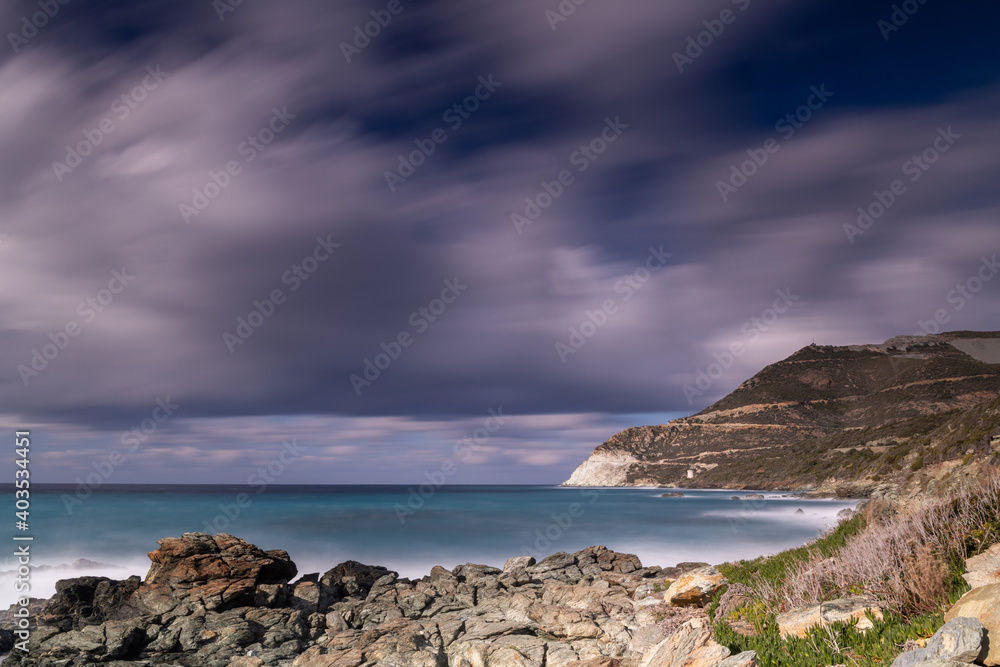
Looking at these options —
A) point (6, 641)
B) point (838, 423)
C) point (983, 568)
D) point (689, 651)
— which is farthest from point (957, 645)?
point (838, 423)

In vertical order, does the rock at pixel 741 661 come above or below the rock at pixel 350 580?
below

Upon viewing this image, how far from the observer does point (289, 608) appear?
2086 cm

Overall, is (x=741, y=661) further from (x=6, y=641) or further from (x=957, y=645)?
(x=6, y=641)

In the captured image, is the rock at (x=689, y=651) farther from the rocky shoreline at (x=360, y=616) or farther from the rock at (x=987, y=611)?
the rock at (x=987, y=611)

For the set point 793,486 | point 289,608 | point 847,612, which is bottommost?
point 793,486

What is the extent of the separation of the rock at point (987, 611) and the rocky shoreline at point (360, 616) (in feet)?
9.47

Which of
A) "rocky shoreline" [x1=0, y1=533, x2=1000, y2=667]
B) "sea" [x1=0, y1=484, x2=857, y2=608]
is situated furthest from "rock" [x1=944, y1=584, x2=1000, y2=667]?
"sea" [x1=0, y1=484, x2=857, y2=608]

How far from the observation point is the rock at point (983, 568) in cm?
827

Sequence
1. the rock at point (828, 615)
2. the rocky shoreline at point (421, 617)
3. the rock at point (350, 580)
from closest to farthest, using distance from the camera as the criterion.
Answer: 1. the rock at point (828, 615)
2. the rocky shoreline at point (421, 617)
3. the rock at point (350, 580)

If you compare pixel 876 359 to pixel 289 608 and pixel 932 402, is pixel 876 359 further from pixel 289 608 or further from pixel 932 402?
pixel 289 608

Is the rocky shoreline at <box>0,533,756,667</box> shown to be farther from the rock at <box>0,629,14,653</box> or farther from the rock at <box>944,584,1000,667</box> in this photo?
the rock at <box>944,584,1000,667</box>

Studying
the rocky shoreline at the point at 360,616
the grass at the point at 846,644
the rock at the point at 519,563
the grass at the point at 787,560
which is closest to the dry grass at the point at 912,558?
Answer: the grass at the point at 846,644

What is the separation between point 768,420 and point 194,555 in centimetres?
15960

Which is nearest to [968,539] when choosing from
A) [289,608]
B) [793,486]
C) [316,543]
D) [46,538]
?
[289,608]
